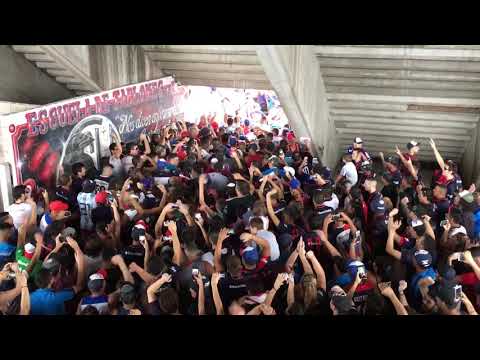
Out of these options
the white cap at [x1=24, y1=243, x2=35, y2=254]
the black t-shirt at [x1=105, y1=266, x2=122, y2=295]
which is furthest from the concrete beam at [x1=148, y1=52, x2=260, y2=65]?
the black t-shirt at [x1=105, y1=266, x2=122, y2=295]

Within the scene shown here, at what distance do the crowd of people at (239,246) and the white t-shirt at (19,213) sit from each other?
1 cm

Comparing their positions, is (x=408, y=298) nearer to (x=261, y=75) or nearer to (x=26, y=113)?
(x=26, y=113)

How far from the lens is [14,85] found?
9.39m

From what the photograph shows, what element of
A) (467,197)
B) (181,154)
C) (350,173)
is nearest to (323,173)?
(350,173)

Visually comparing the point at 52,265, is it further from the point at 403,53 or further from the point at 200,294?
the point at 403,53

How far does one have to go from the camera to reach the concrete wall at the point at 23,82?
916 cm

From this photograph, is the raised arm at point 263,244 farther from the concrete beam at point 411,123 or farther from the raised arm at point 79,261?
the concrete beam at point 411,123

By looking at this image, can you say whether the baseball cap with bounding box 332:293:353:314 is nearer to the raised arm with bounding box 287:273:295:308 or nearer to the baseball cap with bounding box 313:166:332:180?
the raised arm with bounding box 287:273:295:308

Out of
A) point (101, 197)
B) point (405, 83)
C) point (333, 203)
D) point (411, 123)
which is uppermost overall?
point (405, 83)

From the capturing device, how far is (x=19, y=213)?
217 inches

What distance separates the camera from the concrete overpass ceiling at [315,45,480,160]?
800 cm

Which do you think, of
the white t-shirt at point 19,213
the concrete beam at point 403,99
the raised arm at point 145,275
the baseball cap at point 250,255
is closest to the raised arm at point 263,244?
the baseball cap at point 250,255

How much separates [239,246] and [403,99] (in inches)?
240
